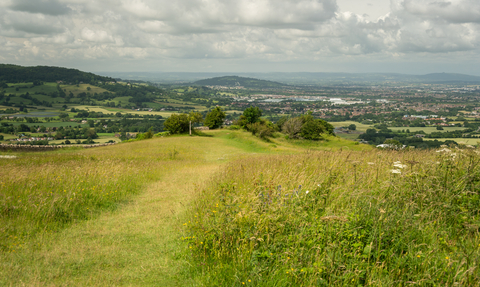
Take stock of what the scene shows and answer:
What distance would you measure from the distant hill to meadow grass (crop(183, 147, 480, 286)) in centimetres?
21110

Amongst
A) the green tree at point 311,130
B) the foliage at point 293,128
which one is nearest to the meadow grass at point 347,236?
the green tree at point 311,130

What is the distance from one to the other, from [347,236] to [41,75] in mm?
222063

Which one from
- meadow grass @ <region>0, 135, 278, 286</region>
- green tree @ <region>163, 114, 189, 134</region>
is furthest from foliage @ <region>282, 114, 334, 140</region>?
meadow grass @ <region>0, 135, 278, 286</region>

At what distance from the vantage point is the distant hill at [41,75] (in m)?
165

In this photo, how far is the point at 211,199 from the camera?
6.94 meters

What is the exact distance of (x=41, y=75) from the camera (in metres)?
176

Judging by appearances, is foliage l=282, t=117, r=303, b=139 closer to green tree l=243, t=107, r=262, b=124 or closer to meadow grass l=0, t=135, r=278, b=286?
green tree l=243, t=107, r=262, b=124

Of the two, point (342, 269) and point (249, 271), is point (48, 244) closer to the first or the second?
point (249, 271)

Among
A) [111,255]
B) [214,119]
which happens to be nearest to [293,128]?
[214,119]

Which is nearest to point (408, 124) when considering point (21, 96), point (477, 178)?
point (477, 178)

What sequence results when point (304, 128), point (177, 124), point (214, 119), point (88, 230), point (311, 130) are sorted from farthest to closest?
1. point (214, 119)
2. point (304, 128)
3. point (311, 130)
4. point (177, 124)
5. point (88, 230)

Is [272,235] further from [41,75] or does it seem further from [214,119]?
[41,75]

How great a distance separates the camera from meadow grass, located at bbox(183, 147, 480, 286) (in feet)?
11.1

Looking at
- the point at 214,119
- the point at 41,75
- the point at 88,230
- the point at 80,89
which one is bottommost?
the point at 214,119
